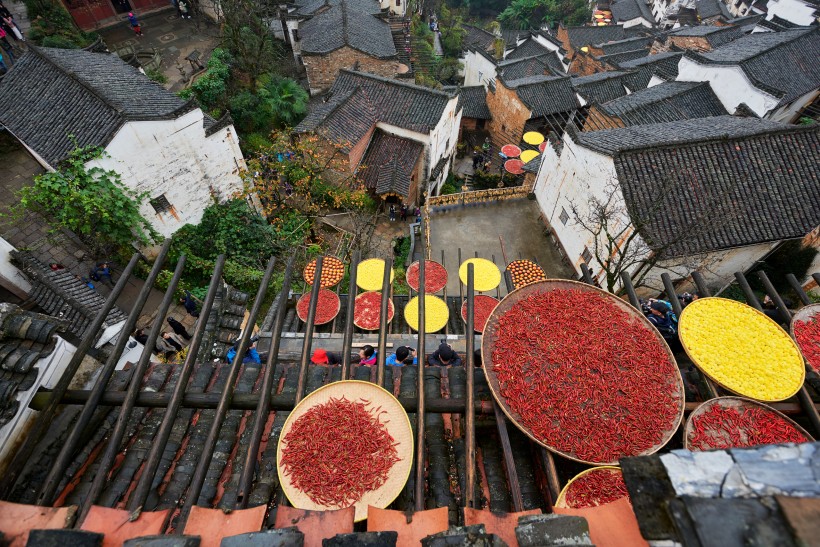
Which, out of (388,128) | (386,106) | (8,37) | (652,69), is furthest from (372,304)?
(652,69)

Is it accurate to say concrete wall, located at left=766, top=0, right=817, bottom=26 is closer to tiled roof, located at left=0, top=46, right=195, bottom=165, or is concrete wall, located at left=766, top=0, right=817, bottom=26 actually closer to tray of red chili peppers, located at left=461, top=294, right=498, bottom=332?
tray of red chili peppers, located at left=461, top=294, right=498, bottom=332

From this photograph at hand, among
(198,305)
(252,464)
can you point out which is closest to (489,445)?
(252,464)

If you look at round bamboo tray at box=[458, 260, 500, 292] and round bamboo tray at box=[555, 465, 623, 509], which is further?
round bamboo tray at box=[458, 260, 500, 292]

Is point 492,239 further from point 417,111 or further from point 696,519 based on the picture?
point 696,519

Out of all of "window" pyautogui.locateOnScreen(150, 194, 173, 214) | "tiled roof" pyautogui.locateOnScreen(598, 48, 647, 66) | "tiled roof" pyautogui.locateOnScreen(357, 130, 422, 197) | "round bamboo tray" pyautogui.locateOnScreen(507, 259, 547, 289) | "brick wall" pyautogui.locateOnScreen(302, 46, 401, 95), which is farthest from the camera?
"tiled roof" pyautogui.locateOnScreen(598, 48, 647, 66)

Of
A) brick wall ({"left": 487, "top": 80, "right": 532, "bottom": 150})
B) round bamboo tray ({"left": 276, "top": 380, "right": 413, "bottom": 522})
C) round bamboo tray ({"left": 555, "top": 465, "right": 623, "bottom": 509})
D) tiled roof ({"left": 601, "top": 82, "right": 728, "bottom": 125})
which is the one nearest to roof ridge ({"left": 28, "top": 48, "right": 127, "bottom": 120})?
round bamboo tray ({"left": 276, "top": 380, "right": 413, "bottom": 522})

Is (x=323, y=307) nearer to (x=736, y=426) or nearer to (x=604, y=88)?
(x=736, y=426)
